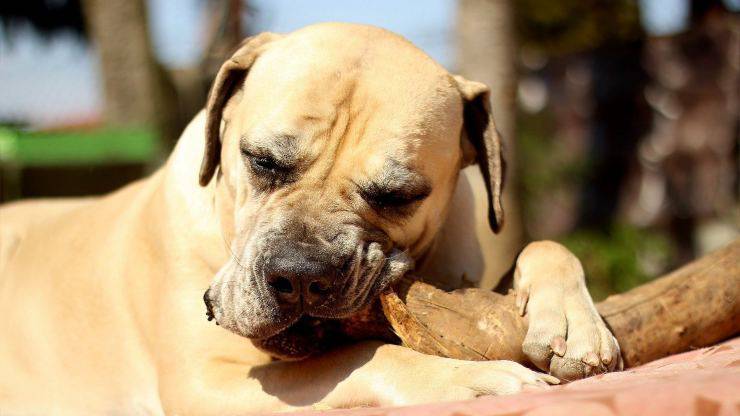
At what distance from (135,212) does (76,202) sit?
1.37 meters

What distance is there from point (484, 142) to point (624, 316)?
0.82 meters

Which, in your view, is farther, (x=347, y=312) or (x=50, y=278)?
(x=50, y=278)

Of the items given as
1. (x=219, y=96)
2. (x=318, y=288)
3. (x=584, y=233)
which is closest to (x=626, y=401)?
(x=318, y=288)

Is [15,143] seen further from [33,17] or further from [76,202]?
[33,17]

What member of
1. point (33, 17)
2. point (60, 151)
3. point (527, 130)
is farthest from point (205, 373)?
point (33, 17)

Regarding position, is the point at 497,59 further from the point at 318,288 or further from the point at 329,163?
the point at 318,288

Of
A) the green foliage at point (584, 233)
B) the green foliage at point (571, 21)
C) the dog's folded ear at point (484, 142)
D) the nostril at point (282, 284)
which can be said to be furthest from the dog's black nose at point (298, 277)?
the green foliage at point (571, 21)

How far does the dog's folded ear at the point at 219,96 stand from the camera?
3.37 meters

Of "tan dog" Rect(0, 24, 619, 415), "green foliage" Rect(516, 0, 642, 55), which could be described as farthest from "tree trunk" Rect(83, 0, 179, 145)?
"green foliage" Rect(516, 0, 642, 55)

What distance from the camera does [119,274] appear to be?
4.02 m

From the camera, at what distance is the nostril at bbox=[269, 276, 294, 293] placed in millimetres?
2682

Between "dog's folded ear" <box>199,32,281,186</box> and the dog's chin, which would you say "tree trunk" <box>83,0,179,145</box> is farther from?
the dog's chin

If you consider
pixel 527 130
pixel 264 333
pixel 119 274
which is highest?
pixel 264 333

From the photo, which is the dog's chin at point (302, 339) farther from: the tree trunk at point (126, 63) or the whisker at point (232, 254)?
the tree trunk at point (126, 63)
